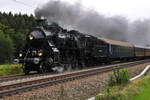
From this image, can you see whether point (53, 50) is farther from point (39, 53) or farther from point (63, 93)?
point (63, 93)

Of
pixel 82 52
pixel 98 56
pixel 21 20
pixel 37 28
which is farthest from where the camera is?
pixel 21 20

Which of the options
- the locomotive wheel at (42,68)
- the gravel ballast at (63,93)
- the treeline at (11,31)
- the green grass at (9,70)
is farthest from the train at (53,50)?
the treeline at (11,31)

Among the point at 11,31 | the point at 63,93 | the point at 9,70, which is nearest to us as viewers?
the point at 63,93

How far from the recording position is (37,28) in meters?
22.0

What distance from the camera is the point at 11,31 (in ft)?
301

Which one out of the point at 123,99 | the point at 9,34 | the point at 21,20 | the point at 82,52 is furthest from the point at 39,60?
the point at 21,20

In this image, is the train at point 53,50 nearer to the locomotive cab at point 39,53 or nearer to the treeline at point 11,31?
the locomotive cab at point 39,53

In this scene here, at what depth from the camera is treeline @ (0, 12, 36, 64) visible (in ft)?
259

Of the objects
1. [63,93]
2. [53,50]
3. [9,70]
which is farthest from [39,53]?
[63,93]

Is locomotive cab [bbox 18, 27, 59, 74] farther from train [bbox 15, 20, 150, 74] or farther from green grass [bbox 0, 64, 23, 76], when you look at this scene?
green grass [bbox 0, 64, 23, 76]

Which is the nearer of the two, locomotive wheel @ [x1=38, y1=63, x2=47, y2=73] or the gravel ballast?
the gravel ballast

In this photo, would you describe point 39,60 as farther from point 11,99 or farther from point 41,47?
point 11,99

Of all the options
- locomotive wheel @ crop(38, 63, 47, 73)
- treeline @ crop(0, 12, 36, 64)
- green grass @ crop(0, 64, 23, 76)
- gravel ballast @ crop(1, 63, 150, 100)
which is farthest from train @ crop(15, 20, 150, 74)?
treeline @ crop(0, 12, 36, 64)

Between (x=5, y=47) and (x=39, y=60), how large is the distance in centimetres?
6111
